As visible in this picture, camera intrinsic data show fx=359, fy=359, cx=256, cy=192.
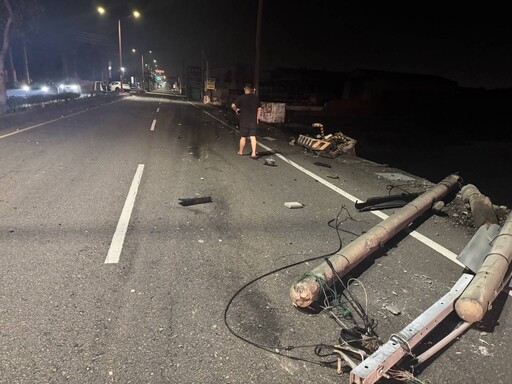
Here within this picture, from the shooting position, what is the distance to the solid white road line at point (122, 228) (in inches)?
162

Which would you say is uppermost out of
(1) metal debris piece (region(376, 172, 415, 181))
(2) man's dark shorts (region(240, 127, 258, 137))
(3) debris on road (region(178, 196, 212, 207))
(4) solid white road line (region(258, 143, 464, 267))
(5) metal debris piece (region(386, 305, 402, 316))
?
(2) man's dark shorts (region(240, 127, 258, 137))

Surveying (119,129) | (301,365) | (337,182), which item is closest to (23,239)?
(301,365)

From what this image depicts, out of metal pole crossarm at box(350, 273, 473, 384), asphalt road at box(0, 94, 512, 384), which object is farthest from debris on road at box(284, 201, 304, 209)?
metal pole crossarm at box(350, 273, 473, 384)

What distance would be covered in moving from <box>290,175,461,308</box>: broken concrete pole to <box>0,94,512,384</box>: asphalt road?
0.19 metres

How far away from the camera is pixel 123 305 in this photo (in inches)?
127

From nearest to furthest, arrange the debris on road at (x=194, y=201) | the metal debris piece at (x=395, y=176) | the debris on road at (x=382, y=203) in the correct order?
the debris on road at (x=194, y=201) → the debris on road at (x=382, y=203) → the metal debris piece at (x=395, y=176)

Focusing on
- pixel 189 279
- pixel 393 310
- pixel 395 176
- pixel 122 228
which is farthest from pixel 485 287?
pixel 395 176

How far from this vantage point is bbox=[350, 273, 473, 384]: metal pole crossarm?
2322 millimetres

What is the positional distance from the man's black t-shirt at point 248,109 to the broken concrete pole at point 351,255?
5533 millimetres

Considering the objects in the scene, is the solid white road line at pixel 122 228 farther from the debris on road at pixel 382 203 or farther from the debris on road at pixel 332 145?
the debris on road at pixel 332 145

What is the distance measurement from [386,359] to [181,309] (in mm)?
1747

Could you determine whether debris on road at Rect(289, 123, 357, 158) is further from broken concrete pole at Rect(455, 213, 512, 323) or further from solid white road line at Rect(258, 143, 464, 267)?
broken concrete pole at Rect(455, 213, 512, 323)

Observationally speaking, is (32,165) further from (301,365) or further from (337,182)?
(301,365)

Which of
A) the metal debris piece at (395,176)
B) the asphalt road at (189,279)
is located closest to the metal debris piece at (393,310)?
the asphalt road at (189,279)
